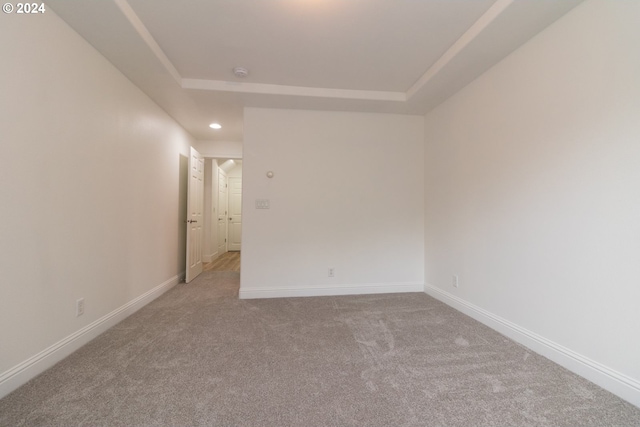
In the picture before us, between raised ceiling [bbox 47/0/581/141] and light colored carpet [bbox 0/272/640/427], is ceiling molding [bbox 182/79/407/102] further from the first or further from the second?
light colored carpet [bbox 0/272/640/427]

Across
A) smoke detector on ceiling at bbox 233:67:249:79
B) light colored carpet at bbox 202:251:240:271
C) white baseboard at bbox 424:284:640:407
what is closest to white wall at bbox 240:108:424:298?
smoke detector on ceiling at bbox 233:67:249:79

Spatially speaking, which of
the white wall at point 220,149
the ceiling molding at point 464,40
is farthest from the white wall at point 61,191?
the ceiling molding at point 464,40

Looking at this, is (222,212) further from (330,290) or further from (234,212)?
(330,290)

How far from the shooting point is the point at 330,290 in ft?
10.8

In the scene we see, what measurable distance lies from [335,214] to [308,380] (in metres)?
2.03

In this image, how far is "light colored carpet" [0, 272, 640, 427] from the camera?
1.29 metres

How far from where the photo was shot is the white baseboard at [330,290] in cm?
317

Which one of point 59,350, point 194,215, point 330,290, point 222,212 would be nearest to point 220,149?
point 194,215

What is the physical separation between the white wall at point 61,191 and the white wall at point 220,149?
182 centimetres

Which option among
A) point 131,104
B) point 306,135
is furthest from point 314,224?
point 131,104

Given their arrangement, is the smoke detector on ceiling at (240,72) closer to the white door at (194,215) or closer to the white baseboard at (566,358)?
the white door at (194,215)

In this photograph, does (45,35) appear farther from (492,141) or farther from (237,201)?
(237,201)

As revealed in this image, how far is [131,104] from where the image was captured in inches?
103

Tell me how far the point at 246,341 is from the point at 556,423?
1.90 m
